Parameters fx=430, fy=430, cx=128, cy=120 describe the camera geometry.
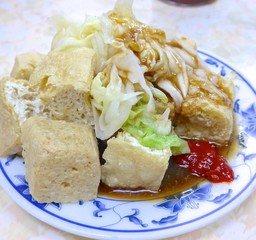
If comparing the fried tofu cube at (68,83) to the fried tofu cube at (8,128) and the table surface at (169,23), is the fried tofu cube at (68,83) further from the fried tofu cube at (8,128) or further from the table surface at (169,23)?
the table surface at (169,23)

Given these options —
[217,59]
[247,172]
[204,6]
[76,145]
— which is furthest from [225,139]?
[204,6]

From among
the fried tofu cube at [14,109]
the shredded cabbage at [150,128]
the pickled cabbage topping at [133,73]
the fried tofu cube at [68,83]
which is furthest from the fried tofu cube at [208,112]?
the fried tofu cube at [14,109]

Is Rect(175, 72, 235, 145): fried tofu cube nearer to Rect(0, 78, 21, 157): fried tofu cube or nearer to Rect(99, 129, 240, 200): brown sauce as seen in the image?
Rect(99, 129, 240, 200): brown sauce

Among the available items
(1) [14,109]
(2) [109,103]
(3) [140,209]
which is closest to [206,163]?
(3) [140,209]

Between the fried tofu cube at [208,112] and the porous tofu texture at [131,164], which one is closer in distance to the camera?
the porous tofu texture at [131,164]

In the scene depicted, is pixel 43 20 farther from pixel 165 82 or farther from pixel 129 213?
pixel 129 213

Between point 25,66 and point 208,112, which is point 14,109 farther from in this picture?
point 208,112
